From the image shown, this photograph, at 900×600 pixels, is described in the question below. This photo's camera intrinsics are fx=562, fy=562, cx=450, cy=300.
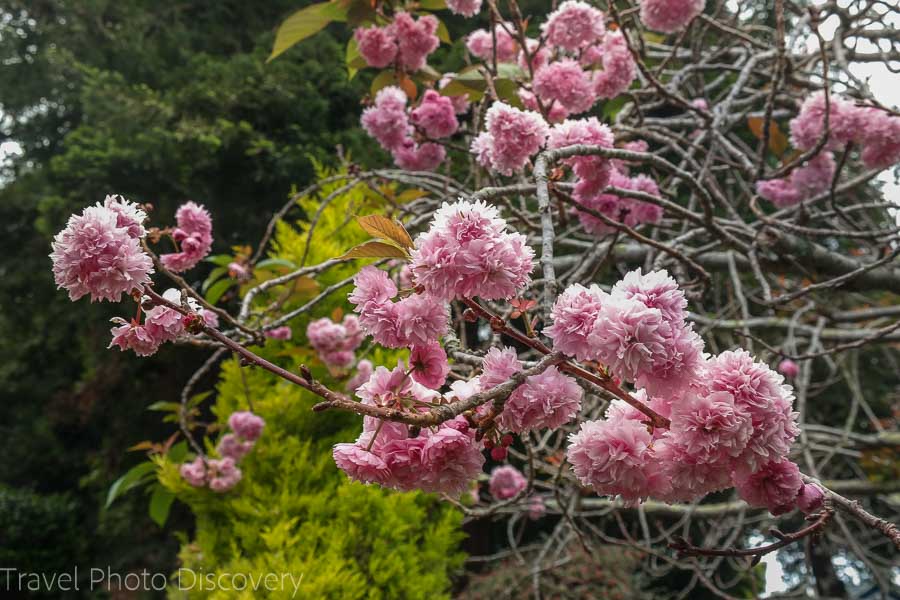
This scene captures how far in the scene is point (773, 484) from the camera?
57 cm

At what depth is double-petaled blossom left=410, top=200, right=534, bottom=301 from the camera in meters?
0.54

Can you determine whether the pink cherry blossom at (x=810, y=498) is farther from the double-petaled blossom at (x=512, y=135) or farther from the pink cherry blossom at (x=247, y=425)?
the pink cherry blossom at (x=247, y=425)

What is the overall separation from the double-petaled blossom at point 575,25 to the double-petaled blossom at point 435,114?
36 centimetres

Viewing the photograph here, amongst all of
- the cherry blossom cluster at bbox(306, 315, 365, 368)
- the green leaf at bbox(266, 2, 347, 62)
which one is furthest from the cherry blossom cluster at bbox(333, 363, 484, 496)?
the green leaf at bbox(266, 2, 347, 62)

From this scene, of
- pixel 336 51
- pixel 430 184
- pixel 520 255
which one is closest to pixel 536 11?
pixel 336 51

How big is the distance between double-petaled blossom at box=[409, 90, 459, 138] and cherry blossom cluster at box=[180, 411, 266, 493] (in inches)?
44.3

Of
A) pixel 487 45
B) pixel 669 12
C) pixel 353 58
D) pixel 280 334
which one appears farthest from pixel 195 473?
pixel 669 12

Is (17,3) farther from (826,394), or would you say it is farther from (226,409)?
(826,394)

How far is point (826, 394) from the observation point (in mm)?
5344

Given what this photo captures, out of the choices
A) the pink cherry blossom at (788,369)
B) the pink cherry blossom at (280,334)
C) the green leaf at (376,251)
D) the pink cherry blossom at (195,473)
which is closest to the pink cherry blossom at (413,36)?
the pink cherry blossom at (280,334)

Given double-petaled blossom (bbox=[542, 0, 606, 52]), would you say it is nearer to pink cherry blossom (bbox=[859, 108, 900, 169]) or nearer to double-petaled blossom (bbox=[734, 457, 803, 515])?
pink cherry blossom (bbox=[859, 108, 900, 169])

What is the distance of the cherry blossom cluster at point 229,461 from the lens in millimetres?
1916

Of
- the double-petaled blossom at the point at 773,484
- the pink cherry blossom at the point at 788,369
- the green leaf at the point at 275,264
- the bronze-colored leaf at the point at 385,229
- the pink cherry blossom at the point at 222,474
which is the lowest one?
the pink cherry blossom at the point at 788,369

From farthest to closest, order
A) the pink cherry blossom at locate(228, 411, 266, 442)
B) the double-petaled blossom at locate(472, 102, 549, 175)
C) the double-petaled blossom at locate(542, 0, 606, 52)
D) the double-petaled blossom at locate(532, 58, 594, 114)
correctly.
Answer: the pink cherry blossom at locate(228, 411, 266, 442)
the double-petaled blossom at locate(542, 0, 606, 52)
the double-petaled blossom at locate(532, 58, 594, 114)
the double-petaled blossom at locate(472, 102, 549, 175)
